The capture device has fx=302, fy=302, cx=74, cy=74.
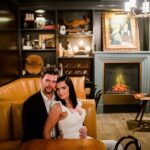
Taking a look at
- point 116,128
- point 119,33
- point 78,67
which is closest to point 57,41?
point 78,67

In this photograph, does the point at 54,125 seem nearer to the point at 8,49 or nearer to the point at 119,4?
the point at 8,49

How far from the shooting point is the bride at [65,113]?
2404mm

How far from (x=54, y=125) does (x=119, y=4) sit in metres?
5.07

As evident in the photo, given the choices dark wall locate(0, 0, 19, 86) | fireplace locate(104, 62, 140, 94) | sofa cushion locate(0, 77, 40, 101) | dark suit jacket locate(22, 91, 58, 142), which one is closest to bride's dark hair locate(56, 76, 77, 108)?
dark suit jacket locate(22, 91, 58, 142)

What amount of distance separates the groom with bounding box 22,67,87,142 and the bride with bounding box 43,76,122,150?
0.25 ft

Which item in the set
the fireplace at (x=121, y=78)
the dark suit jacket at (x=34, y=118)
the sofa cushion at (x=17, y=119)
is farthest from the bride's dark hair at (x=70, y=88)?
the fireplace at (x=121, y=78)

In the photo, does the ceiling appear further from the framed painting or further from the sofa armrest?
the sofa armrest

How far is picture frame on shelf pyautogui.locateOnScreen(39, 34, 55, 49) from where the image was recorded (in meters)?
7.12

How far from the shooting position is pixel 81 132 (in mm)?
2588

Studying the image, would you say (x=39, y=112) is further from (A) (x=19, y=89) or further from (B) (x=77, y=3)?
(B) (x=77, y=3)

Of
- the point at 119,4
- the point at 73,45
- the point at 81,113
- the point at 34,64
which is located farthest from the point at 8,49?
the point at 81,113

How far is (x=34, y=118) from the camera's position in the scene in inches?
102

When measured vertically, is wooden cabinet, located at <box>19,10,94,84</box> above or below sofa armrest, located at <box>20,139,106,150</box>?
above

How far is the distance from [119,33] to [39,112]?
493 centimetres
